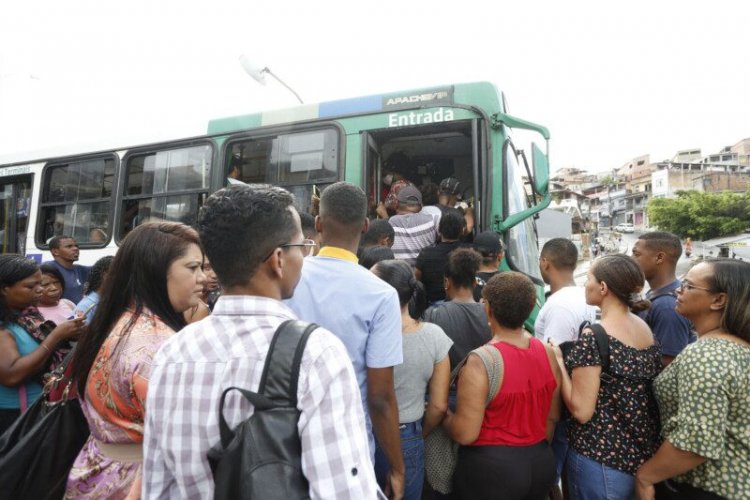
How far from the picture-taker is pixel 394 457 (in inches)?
76.3

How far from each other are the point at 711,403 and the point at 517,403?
779 millimetres

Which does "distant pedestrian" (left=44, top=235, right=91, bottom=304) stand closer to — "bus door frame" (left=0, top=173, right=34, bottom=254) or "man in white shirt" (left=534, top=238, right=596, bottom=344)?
"bus door frame" (left=0, top=173, right=34, bottom=254)

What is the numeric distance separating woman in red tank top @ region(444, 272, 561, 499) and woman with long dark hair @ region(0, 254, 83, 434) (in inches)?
84.8

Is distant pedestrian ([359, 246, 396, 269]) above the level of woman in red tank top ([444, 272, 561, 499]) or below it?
above

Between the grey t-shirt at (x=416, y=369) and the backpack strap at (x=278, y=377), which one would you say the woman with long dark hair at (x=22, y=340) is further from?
the backpack strap at (x=278, y=377)

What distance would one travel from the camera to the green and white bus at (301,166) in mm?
4133

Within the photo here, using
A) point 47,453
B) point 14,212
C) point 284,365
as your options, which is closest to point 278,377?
point 284,365

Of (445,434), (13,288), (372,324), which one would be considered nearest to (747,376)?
(445,434)

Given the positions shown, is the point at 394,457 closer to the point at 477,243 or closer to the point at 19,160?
the point at 477,243

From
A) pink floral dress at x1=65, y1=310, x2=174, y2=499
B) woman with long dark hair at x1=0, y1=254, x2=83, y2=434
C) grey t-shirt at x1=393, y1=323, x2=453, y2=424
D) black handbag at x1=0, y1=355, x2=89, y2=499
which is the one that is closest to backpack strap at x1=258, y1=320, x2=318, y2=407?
pink floral dress at x1=65, y1=310, x2=174, y2=499

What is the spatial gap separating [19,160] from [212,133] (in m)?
3.65

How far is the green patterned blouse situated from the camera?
5.73 feet

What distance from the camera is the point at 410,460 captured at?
2.18 metres

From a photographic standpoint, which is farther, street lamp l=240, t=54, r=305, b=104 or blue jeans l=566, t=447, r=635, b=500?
street lamp l=240, t=54, r=305, b=104
